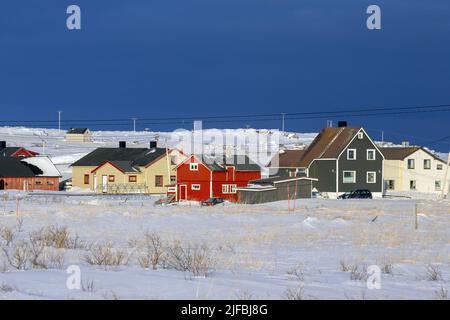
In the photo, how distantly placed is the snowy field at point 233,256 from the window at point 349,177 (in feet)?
125

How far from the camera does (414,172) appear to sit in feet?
266

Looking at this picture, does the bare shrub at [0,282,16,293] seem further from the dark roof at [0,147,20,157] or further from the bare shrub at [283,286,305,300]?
the dark roof at [0,147,20,157]

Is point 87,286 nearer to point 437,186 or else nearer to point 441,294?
point 441,294

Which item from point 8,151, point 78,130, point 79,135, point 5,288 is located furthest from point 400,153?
point 78,130

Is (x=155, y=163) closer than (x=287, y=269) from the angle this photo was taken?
No

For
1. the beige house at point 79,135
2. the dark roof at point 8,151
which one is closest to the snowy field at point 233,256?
the dark roof at point 8,151

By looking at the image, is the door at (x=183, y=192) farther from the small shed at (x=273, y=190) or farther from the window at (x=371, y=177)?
the window at (x=371, y=177)

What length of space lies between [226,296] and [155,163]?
225 feet

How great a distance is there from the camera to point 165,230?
91.6ft

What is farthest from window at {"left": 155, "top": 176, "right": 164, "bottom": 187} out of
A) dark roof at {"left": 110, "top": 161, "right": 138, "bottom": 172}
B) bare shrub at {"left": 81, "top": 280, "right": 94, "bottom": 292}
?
bare shrub at {"left": 81, "top": 280, "right": 94, "bottom": 292}

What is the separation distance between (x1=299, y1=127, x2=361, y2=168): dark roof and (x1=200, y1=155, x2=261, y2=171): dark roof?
27.5 ft
